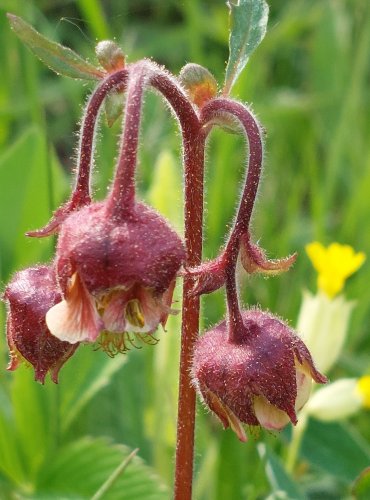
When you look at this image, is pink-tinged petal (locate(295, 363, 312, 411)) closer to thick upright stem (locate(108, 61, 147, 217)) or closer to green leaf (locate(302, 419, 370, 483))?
thick upright stem (locate(108, 61, 147, 217))

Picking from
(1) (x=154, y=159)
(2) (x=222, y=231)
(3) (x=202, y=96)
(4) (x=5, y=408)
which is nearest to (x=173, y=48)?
(1) (x=154, y=159)

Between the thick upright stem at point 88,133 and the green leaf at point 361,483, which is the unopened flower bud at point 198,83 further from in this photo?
the green leaf at point 361,483

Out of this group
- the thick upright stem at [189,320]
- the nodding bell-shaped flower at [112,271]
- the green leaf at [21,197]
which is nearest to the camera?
the nodding bell-shaped flower at [112,271]

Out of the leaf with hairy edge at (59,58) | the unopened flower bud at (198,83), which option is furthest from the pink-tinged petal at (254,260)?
the leaf with hairy edge at (59,58)

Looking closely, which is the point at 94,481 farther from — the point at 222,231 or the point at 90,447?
the point at 222,231

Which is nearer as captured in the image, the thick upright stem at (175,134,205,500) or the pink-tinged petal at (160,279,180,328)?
the pink-tinged petal at (160,279,180,328)

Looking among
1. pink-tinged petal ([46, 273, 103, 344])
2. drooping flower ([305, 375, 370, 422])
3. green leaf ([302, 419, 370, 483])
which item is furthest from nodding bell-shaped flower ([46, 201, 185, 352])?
green leaf ([302, 419, 370, 483])

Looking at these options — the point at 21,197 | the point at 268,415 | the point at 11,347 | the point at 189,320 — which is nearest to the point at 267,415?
the point at 268,415
